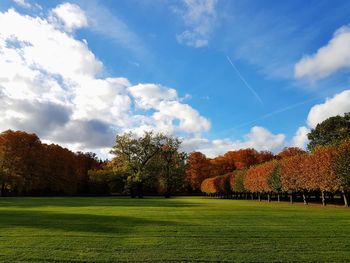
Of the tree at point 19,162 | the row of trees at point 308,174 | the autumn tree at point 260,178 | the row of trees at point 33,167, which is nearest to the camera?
the row of trees at point 308,174

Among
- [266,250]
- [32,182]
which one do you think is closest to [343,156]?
[266,250]

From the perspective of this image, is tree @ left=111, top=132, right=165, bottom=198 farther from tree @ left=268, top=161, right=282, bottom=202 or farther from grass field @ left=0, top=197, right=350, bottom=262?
grass field @ left=0, top=197, right=350, bottom=262

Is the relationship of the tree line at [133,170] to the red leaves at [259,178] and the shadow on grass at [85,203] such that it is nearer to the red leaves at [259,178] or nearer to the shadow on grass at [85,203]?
the red leaves at [259,178]

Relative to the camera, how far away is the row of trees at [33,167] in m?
87.9

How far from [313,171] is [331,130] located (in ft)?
158

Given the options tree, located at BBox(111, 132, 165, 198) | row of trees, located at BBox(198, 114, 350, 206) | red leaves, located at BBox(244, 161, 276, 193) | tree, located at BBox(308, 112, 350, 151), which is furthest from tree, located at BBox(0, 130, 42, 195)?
tree, located at BBox(308, 112, 350, 151)

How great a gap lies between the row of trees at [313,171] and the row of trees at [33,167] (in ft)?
134

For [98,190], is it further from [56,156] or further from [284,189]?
[284,189]

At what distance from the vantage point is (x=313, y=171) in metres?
51.4

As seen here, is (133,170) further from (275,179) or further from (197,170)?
(197,170)

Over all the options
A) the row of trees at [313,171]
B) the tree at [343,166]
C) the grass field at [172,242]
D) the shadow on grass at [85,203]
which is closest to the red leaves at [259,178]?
the row of trees at [313,171]

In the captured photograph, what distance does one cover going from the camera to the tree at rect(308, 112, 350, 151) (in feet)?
300

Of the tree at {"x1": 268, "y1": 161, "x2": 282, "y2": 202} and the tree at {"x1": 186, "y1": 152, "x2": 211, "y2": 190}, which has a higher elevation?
the tree at {"x1": 186, "y1": 152, "x2": 211, "y2": 190}

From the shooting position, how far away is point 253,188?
77.4 meters
